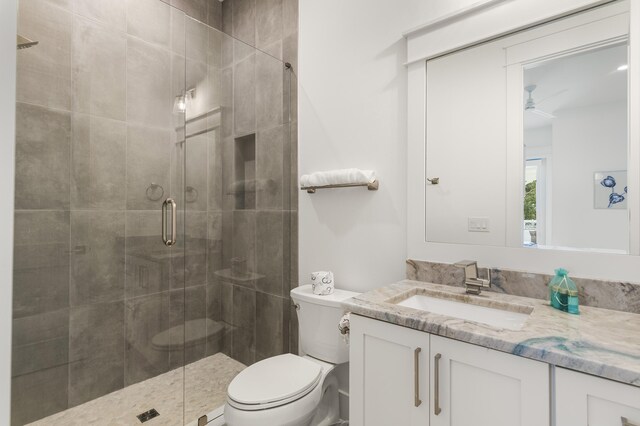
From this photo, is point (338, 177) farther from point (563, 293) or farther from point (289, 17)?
point (289, 17)

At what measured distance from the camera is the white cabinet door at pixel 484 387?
82cm

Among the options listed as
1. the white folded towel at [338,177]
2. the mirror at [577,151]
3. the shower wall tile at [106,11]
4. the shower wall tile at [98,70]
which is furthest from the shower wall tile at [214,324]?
the mirror at [577,151]

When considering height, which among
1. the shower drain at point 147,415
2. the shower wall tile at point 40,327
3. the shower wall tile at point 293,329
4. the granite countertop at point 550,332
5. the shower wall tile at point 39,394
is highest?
the granite countertop at point 550,332

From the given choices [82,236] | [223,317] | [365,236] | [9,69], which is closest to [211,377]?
[223,317]

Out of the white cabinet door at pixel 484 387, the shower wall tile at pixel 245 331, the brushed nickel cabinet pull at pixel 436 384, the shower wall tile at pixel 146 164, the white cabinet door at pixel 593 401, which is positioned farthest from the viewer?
the shower wall tile at pixel 245 331

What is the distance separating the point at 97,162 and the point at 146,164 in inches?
9.7

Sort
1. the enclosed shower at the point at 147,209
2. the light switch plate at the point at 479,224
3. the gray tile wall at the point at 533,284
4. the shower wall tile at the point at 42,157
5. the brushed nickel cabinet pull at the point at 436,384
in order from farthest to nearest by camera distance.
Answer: the enclosed shower at the point at 147,209, the shower wall tile at the point at 42,157, the light switch plate at the point at 479,224, the gray tile wall at the point at 533,284, the brushed nickel cabinet pull at the point at 436,384

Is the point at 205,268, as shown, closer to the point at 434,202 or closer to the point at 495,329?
the point at 434,202

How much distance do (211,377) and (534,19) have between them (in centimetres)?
255

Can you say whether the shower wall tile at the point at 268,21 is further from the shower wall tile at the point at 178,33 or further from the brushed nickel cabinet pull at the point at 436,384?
the brushed nickel cabinet pull at the point at 436,384

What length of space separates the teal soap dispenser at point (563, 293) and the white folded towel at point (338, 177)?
877 millimetres

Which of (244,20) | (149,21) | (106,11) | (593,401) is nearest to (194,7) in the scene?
(244,20)

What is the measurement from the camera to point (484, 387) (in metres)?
0.90

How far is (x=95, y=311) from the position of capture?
1.85 meters
